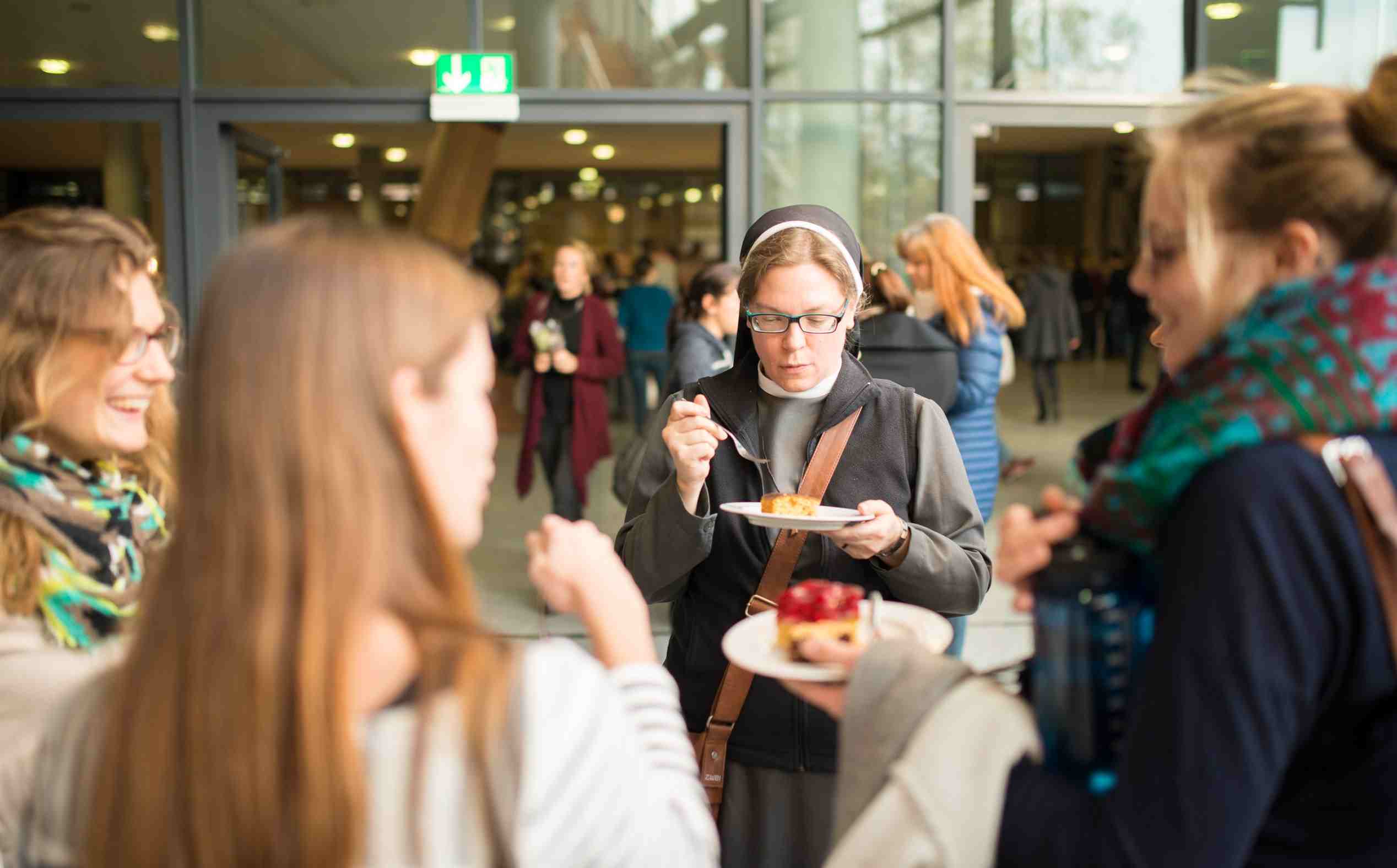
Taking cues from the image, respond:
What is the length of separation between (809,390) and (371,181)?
19.8 meters

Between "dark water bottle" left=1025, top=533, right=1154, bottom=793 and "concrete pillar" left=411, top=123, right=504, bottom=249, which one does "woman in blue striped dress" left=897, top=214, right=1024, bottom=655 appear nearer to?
"dark water bottle" left=1025, top=533, right=1154, bottom=793

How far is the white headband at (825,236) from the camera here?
2.49 m

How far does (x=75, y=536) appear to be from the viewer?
1782 millimetres

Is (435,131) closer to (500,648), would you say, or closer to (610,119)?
(610,119)

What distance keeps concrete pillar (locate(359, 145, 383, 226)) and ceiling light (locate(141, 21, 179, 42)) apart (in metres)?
13.6

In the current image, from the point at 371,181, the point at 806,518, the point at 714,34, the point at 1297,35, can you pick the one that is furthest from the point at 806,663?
the point at 371,181

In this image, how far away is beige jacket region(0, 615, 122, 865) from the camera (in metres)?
1.47

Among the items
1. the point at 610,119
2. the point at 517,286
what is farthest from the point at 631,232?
the point at 610,119

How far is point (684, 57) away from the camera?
722 centimetres

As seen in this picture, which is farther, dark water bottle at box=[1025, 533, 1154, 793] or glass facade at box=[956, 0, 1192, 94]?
glass facade at box=[956, 0, 1192, 94]

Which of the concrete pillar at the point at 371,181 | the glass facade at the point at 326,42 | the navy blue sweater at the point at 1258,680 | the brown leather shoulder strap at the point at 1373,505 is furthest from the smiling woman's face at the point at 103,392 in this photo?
the concrete pillar at the point at 371,181

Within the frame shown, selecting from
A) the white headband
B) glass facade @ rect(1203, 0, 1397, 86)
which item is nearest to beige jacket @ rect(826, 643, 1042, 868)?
the white headband

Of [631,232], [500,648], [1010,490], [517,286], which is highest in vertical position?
[631,232]

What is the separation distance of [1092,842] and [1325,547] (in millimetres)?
363
